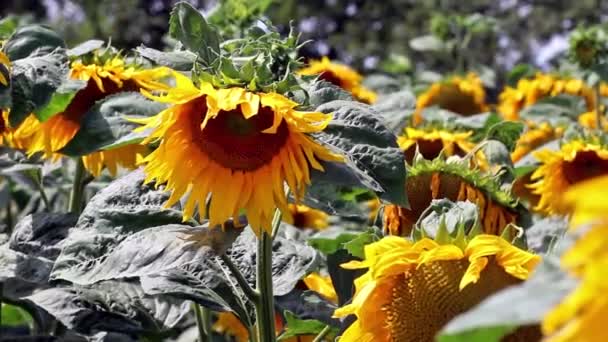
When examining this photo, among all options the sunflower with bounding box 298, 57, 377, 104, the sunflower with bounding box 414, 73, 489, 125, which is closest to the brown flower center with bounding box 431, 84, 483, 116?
the sunflower with bounding box 414, 73, 489, 125

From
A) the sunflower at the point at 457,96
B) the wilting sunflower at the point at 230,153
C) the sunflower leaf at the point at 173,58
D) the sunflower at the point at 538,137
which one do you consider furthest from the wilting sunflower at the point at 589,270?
the sunflower at the point at 457,96

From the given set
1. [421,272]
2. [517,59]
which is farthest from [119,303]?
[517,59]

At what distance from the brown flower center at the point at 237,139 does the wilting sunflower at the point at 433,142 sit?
2.08ft

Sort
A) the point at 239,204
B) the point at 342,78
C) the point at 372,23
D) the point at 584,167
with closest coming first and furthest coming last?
the point at 239,204, the point at 584,167, the point at 342,78, the point at 372,23

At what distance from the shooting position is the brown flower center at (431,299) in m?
0.88

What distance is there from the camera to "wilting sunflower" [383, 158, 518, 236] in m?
1.20

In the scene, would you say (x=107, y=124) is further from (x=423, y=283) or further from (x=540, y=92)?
(x=540, y=92)

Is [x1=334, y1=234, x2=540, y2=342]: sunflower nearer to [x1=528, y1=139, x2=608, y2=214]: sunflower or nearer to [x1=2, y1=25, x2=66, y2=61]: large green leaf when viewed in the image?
[x1=2, y1=25, x2=66, y2=61]: large green leaf

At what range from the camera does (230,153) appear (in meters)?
1.09

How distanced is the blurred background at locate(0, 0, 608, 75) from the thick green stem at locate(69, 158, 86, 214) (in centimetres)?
591

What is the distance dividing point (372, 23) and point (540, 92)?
759cm

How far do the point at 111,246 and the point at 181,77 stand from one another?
203 mm

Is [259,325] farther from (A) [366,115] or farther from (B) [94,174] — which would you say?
(B) [94,174]

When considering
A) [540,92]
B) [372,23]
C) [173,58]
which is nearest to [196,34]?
[173,58]
